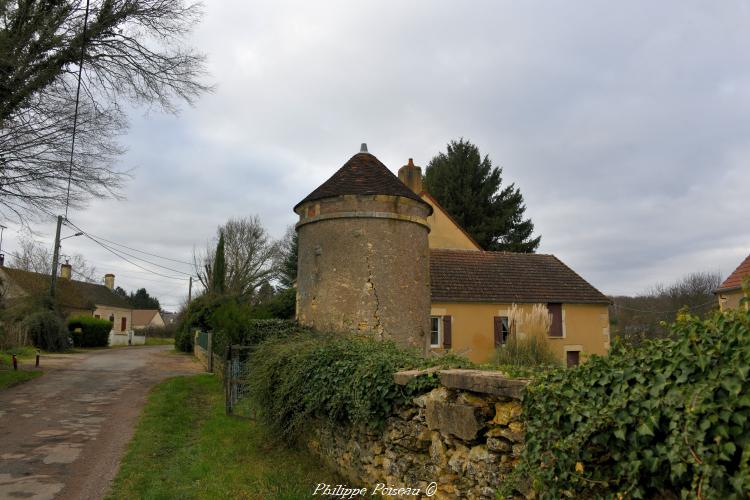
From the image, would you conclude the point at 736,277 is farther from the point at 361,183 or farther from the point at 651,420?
the point at 651,420

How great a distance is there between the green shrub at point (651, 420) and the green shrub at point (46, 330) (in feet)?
95.2

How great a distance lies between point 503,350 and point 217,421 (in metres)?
6.70

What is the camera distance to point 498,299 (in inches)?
779

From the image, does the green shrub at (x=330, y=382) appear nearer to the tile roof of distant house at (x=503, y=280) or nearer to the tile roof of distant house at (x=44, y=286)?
the tile roof of distant house at (x=503, y=280)

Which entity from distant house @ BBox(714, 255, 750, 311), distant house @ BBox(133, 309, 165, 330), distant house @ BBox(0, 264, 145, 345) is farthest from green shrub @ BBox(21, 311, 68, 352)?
distant house @ BBox(133, 309, 165, 330)

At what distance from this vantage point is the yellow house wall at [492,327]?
62.4ft

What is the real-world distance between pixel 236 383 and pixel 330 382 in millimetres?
5118

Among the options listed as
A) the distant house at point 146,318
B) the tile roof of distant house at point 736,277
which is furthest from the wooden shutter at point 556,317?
the distant house at point 146,318

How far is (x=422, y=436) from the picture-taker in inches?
185

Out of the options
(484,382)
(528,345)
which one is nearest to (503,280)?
(528,345)

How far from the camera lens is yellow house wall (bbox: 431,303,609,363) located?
62.4 feet

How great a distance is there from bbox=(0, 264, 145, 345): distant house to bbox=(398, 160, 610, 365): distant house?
23500 mm

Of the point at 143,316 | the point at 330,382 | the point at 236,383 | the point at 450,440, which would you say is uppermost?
the point at 143,316

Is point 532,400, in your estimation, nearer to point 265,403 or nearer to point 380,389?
point 380,389
